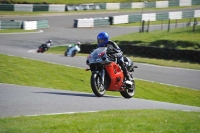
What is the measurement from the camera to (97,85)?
1259 centimetres

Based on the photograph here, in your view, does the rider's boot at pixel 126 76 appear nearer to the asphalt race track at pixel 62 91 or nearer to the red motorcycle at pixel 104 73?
the red motorcycle at pixel 104 73

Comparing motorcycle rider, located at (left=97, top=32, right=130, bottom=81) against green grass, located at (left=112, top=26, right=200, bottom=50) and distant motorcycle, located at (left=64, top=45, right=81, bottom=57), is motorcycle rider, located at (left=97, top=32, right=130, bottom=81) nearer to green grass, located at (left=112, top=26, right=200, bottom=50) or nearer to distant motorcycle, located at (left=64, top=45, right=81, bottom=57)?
distant motorcycle, located at (left=64, top=45, right=81, bottom=57)

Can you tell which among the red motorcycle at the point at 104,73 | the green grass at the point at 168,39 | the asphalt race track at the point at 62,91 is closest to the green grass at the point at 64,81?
the asphalt race track at the point at 62,91

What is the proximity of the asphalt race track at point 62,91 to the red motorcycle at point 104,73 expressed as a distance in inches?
11.4

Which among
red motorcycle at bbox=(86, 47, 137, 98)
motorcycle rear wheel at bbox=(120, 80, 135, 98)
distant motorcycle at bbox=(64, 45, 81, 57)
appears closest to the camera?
red motorcycle at bbox=(86, 47, 137, 98)

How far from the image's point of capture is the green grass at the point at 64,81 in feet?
53.6

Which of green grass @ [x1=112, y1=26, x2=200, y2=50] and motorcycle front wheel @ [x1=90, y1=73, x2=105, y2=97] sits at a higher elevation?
motorcycle front wheel @ [x1=90, y1=73, x2=105, y2=97]

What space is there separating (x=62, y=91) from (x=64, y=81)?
13.2 ft

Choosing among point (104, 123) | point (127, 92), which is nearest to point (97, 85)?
point (127, 92)

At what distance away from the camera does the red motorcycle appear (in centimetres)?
1253

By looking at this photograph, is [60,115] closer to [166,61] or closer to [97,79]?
[97,79]

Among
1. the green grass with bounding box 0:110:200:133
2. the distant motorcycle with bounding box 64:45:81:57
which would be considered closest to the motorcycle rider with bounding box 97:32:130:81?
the green grass with bounding box 0:110:200:133

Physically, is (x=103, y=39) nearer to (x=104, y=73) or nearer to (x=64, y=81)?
(x=104, y=73)

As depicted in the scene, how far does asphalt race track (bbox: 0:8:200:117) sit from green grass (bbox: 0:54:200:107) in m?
1.86
